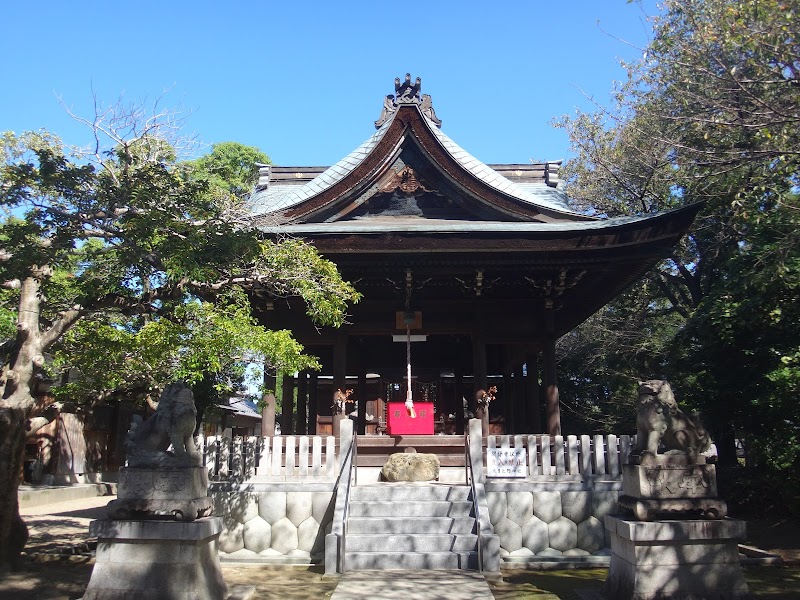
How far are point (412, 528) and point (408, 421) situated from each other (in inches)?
153

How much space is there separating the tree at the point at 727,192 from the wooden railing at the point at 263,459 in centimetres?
754

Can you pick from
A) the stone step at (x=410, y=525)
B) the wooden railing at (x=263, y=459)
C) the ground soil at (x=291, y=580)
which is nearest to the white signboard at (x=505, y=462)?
the stone step at (x=410, y=525)

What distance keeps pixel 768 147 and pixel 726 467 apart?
928 centimetres

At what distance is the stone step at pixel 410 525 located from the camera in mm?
8680

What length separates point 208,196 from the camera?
343 inches

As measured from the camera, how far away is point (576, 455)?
31.8 feet

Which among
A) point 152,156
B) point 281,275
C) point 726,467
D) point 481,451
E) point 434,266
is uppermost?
point 152,156

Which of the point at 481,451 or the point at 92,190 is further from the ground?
the point at 92,190

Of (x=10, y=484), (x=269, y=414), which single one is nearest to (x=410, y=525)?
(x=269, y=414)

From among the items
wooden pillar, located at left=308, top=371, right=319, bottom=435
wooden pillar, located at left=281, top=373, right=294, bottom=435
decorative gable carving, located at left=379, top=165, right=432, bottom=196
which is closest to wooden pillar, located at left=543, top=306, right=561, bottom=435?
decorative gable carving, located at left=379, top=165, right=432, bottom=196

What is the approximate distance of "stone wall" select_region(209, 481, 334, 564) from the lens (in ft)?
30.2

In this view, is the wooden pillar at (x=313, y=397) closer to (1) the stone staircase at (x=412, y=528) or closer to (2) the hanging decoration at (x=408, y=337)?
(2) the hanging decoration at (x=408, y=337)

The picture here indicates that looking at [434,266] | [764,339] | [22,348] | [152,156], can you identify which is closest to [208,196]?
[152,156]

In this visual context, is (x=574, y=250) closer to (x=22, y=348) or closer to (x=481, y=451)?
(x=481, y=451)
